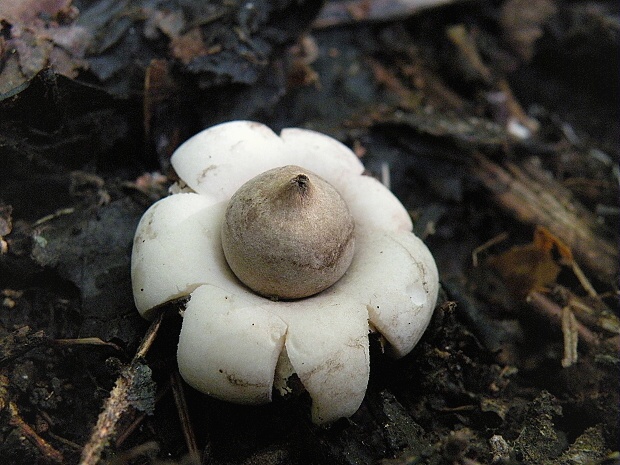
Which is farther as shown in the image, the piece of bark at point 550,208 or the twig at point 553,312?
the piece of bark at point 550,208

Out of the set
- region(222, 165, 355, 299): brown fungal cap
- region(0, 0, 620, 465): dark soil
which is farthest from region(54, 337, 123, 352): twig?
region(222, 165, 355, 299): brown fungal cap

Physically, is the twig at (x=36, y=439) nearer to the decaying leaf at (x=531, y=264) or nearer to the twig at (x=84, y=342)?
the twig at (x=84, y=342)

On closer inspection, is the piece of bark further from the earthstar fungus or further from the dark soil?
the earthstar fungus

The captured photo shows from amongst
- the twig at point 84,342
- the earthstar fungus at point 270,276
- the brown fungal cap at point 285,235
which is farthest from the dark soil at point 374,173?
the brown fungal cap at point 285,235

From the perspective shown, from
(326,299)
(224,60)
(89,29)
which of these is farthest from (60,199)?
(326,299)

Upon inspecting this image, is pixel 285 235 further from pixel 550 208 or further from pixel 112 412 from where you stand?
pixel 550 208

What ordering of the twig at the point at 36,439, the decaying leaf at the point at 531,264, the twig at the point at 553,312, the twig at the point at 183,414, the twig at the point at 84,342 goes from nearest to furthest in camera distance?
the twig at the point at 36,439
the twig at the point at 183,414
the twig at the point at 84,342
the twig at the point at 553,312
the decaying leaf at the point at 531,264
